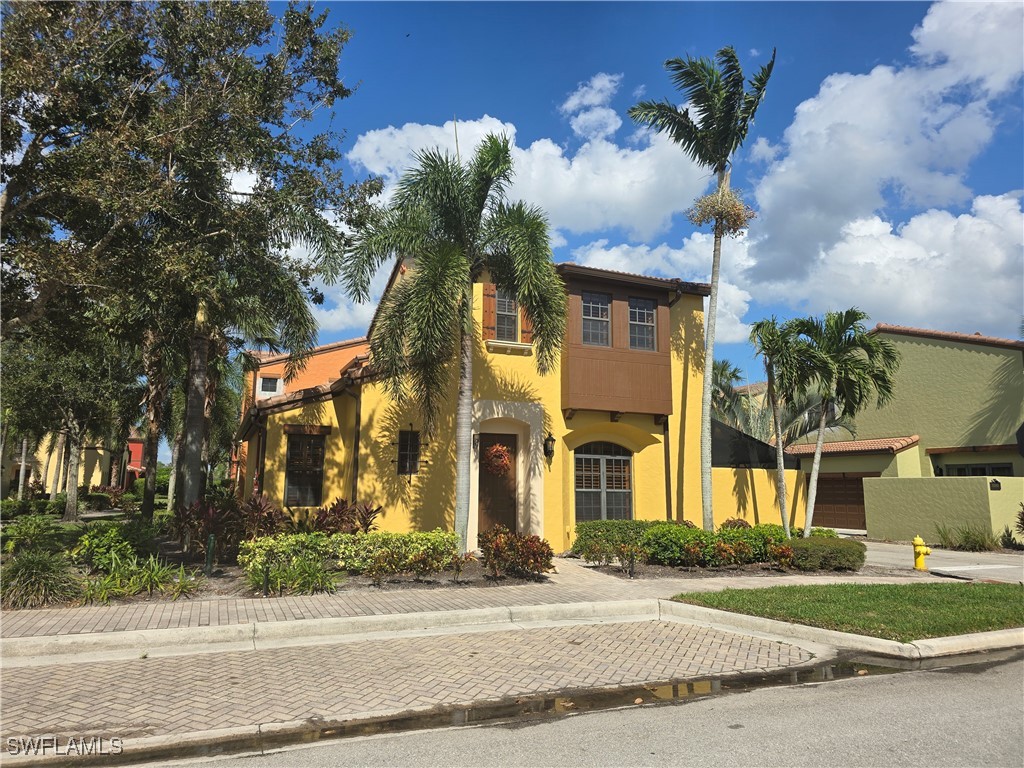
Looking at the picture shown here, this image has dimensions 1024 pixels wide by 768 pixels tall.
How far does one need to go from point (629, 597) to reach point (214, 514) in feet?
26.9

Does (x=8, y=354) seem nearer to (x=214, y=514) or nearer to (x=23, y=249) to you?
(x=214, y=514)

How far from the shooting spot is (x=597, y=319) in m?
16.2

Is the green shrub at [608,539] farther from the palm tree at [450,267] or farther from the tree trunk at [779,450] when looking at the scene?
the tree trunk at [779,450]

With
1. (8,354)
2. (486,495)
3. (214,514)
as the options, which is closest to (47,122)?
(214,514)

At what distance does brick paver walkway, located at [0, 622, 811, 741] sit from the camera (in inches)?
204

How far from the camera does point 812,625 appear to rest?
8.13m

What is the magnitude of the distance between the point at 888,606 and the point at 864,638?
2.13 meters

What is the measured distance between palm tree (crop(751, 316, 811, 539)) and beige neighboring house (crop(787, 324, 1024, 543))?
317 inches

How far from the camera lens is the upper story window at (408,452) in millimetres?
14391

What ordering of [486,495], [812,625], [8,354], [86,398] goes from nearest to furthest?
[812,625]
[486,495]
[8,354]
[86,398]

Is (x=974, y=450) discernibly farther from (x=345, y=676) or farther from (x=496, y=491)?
(x=345, y=676)

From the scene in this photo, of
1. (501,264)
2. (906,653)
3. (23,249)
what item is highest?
(501,264)

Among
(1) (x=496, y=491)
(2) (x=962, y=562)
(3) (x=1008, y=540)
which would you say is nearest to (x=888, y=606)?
(1) (x=496, y=491)

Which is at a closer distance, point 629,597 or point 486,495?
point 629,597
